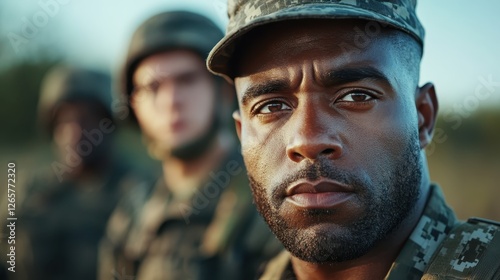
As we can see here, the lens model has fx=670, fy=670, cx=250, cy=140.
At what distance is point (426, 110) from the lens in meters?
2.69

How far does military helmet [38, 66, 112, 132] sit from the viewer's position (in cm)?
822

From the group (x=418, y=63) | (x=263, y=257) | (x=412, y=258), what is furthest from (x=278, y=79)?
(x=263, y=257)

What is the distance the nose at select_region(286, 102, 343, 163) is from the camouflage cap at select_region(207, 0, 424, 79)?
0.34m

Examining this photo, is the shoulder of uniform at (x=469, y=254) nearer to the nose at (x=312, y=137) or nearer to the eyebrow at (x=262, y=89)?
the nose at (x=312, y=137)

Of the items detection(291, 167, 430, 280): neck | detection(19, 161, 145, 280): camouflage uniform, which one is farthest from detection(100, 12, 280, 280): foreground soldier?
detection(291, 167, 430, 280): neck

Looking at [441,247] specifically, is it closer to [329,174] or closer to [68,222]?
[329,174]

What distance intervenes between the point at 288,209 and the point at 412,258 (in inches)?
19.1

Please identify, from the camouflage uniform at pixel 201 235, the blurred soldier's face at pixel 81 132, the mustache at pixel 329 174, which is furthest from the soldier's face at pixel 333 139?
the blurred soldier's face at pixel 81 132

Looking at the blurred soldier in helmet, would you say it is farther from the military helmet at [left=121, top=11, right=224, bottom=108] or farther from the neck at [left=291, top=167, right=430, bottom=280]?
the neck at [left=291, top=167, right=430, bottom=280]

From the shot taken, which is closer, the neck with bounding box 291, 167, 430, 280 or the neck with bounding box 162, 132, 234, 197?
the neck with bounding box 291, 167, 430, 280

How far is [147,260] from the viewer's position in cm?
523

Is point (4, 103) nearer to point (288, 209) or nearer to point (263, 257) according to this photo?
point (263, 257)

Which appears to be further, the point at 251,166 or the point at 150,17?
the point at 150,17

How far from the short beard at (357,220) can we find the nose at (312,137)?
0.13ft
